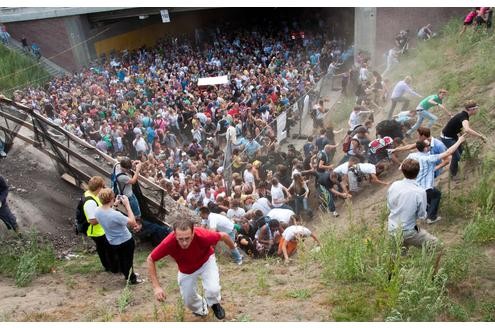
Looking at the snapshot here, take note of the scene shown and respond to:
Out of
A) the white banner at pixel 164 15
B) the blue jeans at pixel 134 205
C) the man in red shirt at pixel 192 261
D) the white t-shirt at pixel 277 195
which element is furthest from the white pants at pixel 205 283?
the white banner at pixel 164 15

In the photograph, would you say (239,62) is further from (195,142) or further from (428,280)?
(428,280)

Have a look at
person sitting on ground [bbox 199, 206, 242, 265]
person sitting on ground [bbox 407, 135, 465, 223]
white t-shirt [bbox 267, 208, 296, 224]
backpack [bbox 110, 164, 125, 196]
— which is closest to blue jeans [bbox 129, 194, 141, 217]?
backpack [bbox 110, 164, 125, 196]

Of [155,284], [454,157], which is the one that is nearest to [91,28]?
[454,157]

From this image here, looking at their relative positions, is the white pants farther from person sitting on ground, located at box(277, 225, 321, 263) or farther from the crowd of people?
person sitting on ground, located at box(277, 225, 321, 263)

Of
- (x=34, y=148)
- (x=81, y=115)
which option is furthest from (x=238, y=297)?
(x=81, y=115)

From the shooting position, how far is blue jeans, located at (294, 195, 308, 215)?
968 centimetres

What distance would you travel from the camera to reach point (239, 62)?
2205 centimetres

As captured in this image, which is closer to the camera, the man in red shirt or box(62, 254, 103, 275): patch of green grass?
the man in red shirt

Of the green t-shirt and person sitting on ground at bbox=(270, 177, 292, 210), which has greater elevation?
the green t-shirt

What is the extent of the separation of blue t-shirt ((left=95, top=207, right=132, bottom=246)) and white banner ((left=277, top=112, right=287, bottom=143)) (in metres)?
8.33

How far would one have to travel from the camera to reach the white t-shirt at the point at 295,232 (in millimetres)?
7184

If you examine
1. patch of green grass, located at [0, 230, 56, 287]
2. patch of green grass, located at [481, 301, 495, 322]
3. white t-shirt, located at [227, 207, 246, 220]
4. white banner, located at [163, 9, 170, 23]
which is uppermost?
white banner, located at [163, 9, 170, 23]

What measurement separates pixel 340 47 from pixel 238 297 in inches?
678

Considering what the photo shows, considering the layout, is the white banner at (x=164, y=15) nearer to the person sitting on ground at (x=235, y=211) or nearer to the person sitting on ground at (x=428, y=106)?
the person sitting on ground at (x=428, y=106)
